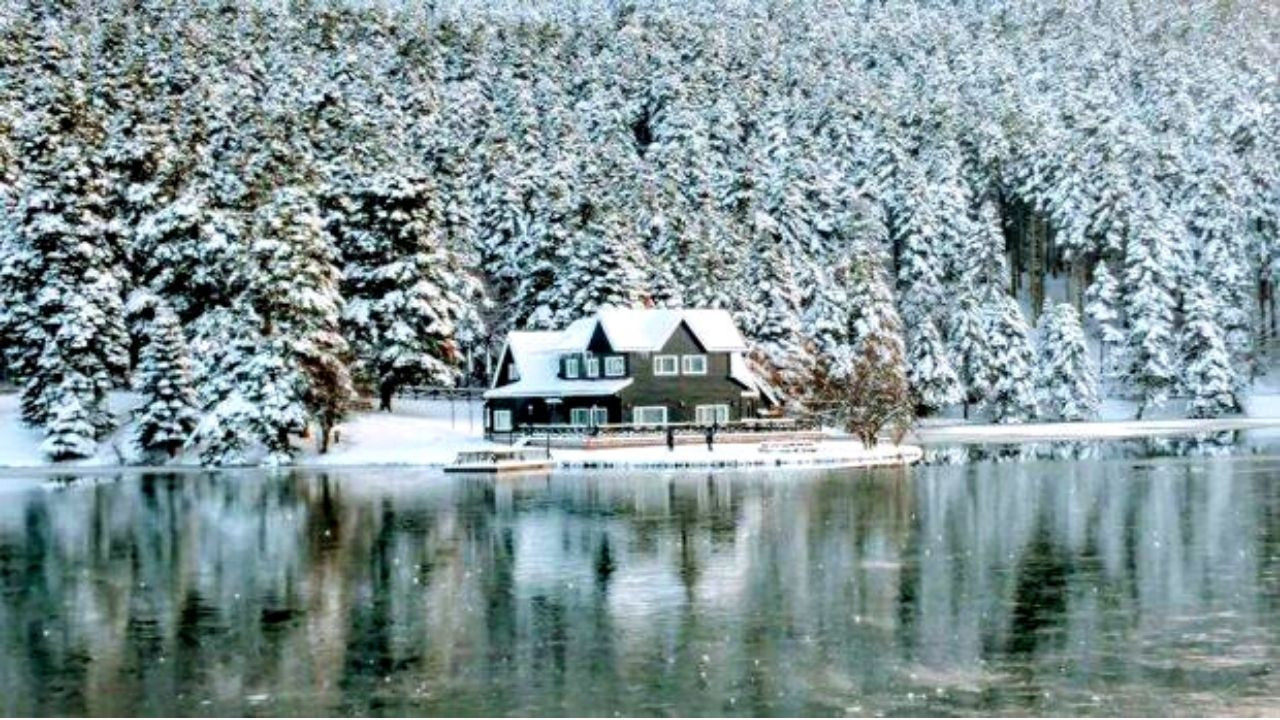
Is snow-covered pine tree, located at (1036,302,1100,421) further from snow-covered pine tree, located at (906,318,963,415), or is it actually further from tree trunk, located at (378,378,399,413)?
tree trunk, located at (378,378,399,413)

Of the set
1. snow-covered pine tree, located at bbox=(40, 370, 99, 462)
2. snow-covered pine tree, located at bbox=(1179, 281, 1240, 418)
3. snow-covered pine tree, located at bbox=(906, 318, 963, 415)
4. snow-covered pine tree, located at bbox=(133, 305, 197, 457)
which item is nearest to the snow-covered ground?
snow-covered pine tree, located at bbox=(40, 370, 99, 462)

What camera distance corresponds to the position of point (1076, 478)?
53.5 meters

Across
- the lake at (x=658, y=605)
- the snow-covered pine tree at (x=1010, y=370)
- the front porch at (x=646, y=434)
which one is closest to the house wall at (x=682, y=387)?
the front porch at (x=646, y=434)

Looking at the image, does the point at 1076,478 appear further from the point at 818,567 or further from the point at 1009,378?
the point at 1009,378

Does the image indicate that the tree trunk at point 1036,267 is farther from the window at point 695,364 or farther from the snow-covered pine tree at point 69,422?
the snow-covered pine tree at point 69,422

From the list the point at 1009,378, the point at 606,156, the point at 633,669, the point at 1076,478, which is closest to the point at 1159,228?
the point at 1009,378

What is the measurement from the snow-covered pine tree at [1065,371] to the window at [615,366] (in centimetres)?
3573

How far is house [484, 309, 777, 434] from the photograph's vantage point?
81.8 meters

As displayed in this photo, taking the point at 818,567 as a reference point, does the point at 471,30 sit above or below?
above

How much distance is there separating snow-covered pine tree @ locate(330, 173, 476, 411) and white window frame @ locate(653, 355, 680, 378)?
40.1 ft

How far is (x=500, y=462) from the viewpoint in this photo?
219ft

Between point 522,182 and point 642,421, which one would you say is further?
point 522,182

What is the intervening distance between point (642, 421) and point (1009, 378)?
3168cm

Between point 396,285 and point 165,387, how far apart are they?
52.8 feet
